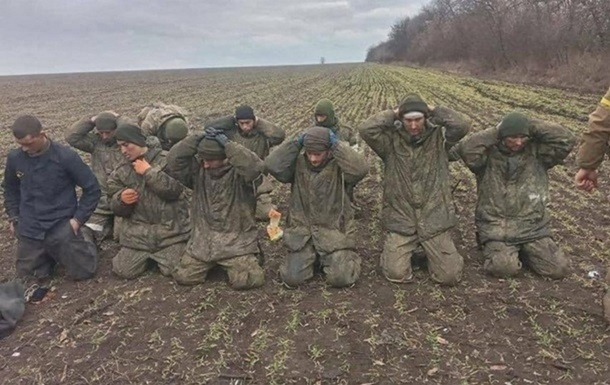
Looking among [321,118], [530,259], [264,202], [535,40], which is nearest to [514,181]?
[530,259]

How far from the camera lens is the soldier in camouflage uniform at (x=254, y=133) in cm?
708

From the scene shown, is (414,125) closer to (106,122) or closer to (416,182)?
(416,182)

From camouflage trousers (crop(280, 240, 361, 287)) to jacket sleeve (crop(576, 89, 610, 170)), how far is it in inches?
82.4

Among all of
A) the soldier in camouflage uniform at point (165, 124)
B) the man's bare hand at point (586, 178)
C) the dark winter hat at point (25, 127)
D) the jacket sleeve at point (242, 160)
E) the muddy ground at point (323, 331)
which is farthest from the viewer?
the soldier in camouflage uniform at point (165, 124)

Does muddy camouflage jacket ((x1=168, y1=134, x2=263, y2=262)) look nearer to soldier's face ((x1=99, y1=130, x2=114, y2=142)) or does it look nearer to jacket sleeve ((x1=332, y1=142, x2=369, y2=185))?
jacket sleeve ((x1=332, y1=142, x2=369, y2=185))

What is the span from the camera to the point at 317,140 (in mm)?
4992

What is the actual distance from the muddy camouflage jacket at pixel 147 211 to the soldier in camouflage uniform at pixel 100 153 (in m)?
0.81

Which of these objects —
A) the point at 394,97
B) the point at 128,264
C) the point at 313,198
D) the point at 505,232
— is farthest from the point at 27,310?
the point at 394,97

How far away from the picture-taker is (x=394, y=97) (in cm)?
2370

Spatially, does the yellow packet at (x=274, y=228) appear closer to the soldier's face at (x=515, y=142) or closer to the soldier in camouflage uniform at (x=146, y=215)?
the soldier in camouflage uniform at (x=146, y=215)

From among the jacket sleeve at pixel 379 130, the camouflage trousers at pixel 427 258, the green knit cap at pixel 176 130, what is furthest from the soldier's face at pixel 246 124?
the camouflage trousers at pixel 427 258

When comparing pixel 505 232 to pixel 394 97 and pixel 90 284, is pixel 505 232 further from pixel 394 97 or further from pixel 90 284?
pixel 394 97

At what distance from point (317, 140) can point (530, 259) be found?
7.45ft

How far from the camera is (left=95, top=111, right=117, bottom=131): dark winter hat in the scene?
611 centimetres
